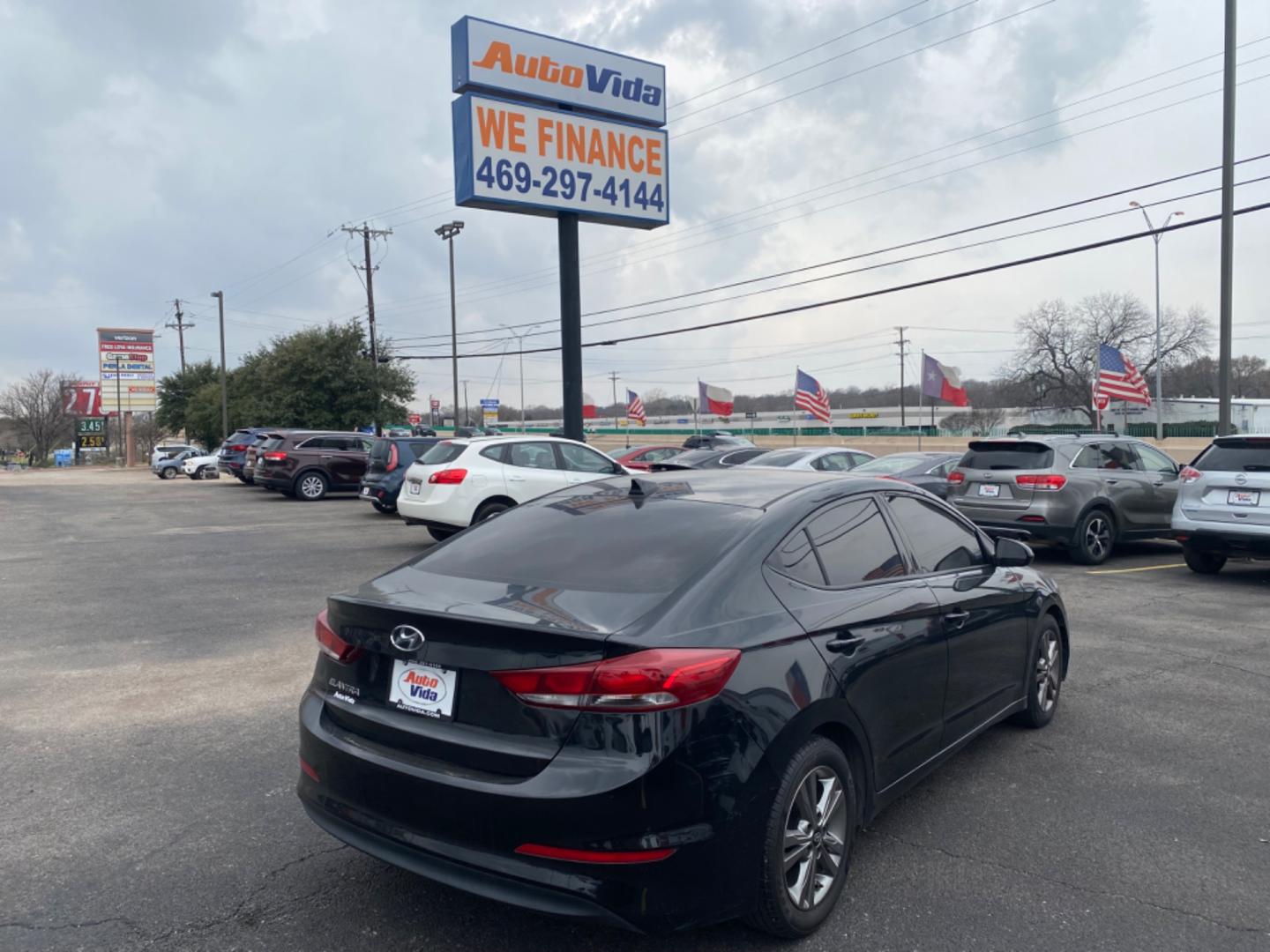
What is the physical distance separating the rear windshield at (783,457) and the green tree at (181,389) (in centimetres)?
5957

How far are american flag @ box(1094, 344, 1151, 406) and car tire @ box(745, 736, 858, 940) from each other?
25.6 m

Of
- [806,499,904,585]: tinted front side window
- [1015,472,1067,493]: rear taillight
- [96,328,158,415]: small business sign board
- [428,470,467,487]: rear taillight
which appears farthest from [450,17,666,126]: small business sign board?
[96,328,158,415]: small business sign board

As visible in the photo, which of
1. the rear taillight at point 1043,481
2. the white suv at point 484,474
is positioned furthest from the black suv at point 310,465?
the rear taillight at point 1043,481

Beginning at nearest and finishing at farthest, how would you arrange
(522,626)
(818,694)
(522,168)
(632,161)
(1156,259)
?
(522,626)
(818,694)
(522,168)
(632,161)
(1156,259)

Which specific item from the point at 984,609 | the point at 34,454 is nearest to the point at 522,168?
the point at 984,609

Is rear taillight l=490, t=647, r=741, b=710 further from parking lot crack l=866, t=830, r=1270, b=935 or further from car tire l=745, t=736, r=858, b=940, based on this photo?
parking lot crack l=866, t=830, r=1270, b=935

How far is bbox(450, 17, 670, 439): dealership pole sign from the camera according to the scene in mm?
19641

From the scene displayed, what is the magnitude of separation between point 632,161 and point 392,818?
2044 centimetres

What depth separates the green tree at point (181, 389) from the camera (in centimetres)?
6862

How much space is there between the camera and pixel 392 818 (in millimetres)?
3115

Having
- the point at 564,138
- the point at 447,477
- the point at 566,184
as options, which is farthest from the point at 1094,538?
the point at 564,138

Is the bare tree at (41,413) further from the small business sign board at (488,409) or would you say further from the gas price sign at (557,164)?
the gas price sign at (557,164)

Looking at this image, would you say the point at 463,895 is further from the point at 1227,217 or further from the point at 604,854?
the point at 1227,217

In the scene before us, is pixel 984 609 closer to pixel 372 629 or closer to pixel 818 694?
pixel 818 694
